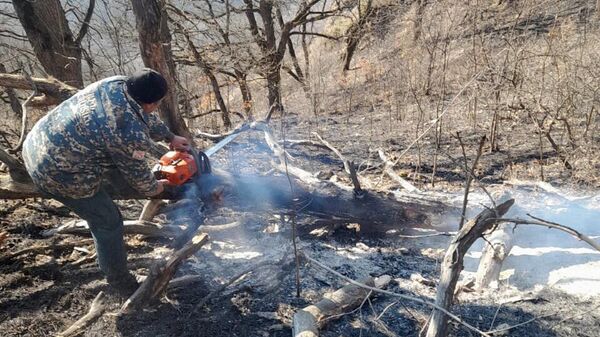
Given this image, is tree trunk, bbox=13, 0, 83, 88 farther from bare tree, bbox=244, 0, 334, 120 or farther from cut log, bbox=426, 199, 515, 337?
cut log, bbox=426, 199, 515, 337

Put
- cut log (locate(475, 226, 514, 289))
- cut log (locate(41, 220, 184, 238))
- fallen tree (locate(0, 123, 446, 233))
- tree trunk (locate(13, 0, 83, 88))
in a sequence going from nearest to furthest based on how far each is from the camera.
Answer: cut log (locate(475, 226, 514, 289)), fallen tree (locate(0, 123, 446, 233)), cut log (locate(41, 220, 184, 238)), tree trunk (locate(13, 0, 83, 88))

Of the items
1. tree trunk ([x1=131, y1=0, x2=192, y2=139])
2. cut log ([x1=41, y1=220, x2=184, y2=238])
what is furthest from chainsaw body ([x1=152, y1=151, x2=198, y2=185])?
tree trunk ([x1=131, y1=0, x2=192, y2=139])

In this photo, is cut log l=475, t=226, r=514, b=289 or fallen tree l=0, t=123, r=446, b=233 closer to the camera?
cut log l=475, t=226, r=514, b=289

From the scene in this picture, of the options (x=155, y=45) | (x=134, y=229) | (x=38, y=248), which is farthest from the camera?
(x=155, y=45)

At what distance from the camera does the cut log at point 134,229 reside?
3939mm

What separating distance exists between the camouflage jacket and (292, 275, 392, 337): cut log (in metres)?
1.39

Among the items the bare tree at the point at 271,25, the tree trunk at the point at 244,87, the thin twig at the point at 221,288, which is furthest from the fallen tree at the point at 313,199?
the bare tree at the point at 271,25

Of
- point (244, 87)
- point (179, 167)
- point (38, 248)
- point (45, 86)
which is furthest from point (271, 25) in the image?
point (179, 167)

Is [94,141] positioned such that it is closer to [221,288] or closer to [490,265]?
[221,288]

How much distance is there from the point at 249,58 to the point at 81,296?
→ 8.63m

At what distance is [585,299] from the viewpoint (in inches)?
120

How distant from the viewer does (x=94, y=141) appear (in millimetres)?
2725

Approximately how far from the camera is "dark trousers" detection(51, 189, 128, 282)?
2.97 meters

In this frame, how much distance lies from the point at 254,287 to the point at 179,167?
1.10 metres
